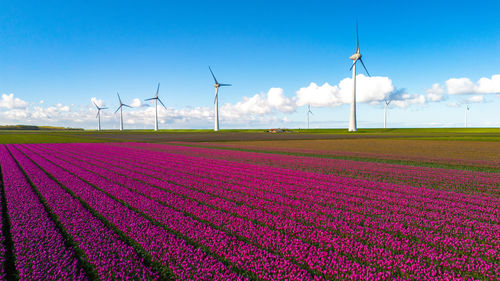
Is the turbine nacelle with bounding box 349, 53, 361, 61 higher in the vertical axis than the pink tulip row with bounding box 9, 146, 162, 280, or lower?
higher

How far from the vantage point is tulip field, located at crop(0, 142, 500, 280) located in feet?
19.3

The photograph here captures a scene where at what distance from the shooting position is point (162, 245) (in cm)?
700

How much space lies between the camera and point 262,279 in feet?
18.1

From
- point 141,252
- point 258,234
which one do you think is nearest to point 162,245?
point 141,252

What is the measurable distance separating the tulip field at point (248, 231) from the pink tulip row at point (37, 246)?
34 millimetres

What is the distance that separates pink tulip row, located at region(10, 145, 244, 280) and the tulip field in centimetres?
3

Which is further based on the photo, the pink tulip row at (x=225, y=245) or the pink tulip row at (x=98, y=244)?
the pink tulip row at (x=98, y=244)

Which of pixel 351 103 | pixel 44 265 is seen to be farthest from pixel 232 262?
pixel 351 103

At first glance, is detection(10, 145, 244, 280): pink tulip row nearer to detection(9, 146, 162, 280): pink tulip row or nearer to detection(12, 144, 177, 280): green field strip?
detection(12, 144, 177, 280): green field strip

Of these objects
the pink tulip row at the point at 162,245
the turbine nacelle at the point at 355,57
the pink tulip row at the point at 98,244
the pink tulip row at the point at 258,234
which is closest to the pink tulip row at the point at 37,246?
the pink tulip row at the point at 98,244

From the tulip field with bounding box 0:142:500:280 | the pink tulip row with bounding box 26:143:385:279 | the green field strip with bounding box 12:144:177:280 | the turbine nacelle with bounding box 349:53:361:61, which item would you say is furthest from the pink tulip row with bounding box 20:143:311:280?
the turbine nacelle with bounding box 349:53:361:61

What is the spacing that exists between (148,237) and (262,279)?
11.8 ft

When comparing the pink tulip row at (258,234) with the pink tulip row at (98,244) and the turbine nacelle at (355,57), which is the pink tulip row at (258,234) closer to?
the pink tulip row at (98,244)

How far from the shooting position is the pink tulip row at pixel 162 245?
5.73 meters
